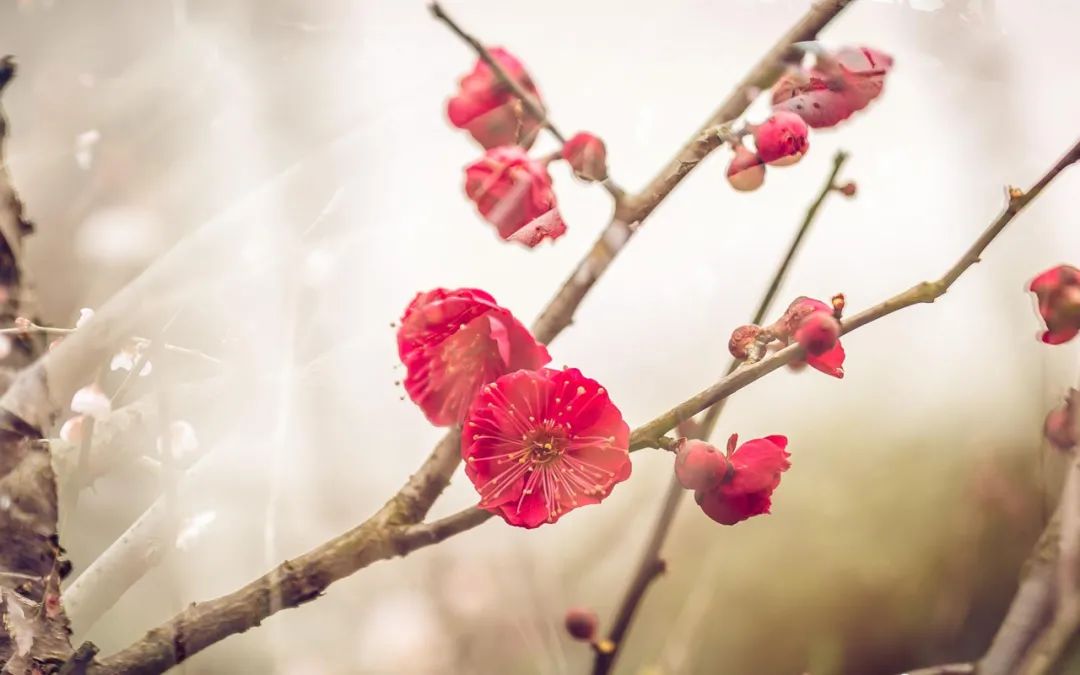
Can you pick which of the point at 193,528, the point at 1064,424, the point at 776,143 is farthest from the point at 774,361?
the point at 193,528

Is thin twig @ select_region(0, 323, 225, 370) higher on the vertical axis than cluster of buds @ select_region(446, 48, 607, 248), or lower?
lower

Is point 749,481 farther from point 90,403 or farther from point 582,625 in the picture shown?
point 90,403

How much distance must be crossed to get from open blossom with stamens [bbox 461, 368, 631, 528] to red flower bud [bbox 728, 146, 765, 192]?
186 mm

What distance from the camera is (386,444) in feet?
1.74

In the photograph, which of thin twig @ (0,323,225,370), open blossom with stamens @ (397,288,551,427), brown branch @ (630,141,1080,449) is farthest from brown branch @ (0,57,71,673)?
brown branch @ (630,141,1080,449)

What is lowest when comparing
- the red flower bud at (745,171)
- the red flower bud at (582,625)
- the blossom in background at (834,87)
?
the red flower bud at (582,625)

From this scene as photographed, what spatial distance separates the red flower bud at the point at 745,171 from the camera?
483 mm

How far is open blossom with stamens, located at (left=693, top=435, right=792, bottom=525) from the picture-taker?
402mm

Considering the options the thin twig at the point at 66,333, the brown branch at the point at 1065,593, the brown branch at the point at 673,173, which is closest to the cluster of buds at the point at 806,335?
the brown branch at the point at 673,173

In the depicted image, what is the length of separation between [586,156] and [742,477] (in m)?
0.22

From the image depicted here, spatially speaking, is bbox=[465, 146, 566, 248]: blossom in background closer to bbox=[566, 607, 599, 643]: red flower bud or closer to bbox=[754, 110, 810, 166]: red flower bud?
bbox=[754, 110, 810, 166]: red flower bud

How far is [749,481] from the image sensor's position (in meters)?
0.40

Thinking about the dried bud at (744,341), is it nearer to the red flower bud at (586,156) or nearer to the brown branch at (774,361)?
the brown branch at (774,361)

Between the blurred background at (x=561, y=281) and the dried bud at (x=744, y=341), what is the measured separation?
0.28 feet
